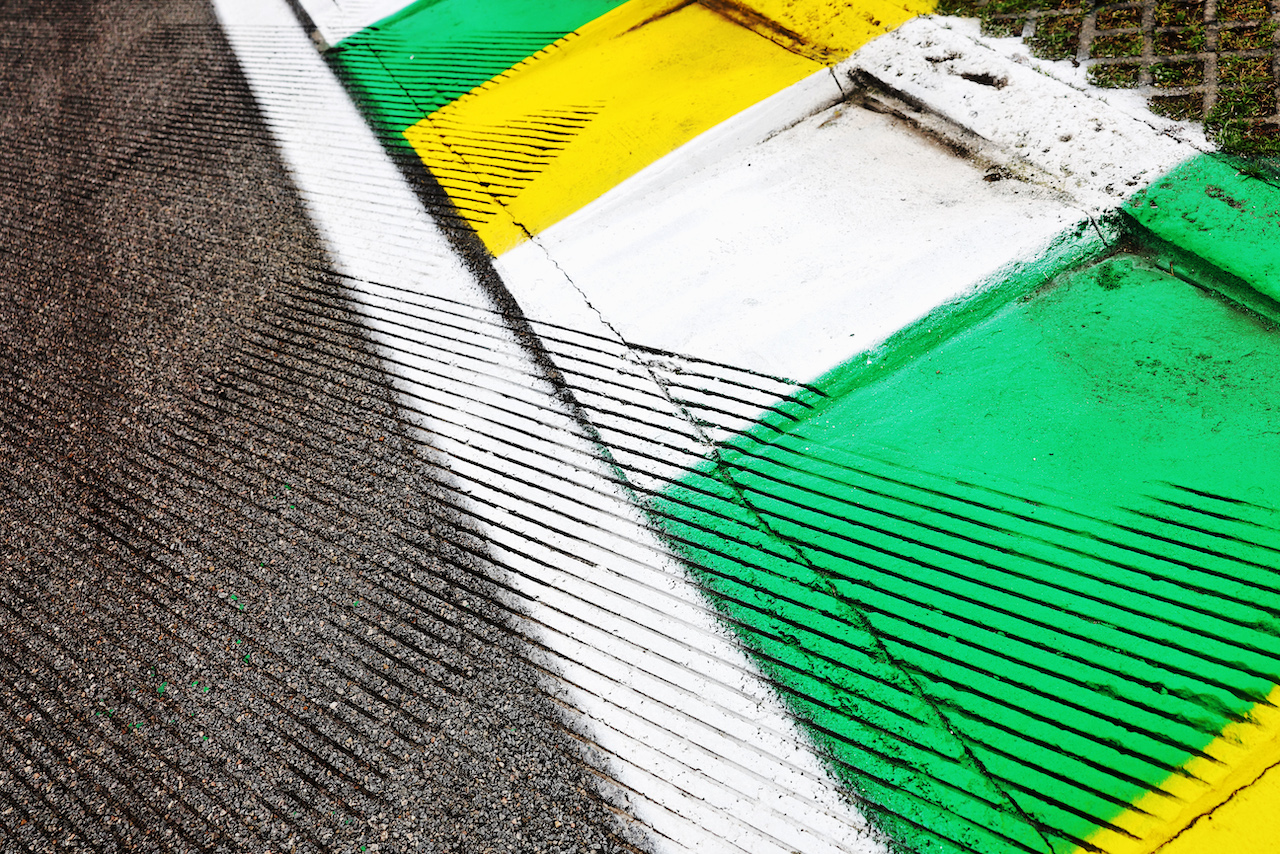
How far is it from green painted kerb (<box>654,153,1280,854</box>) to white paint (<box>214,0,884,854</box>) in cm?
10

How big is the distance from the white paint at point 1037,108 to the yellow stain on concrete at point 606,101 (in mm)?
282

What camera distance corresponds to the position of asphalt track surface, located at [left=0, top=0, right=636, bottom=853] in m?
1.94

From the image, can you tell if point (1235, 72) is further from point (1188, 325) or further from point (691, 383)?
point (691, 383)

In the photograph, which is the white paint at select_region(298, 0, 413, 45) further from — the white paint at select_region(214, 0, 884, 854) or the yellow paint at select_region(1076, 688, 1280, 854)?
the yellow paint at select_region(1076, 688, 1280, 854)

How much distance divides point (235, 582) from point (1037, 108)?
338 cm

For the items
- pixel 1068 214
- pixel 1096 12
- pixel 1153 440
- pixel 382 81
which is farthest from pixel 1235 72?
pixel 382 81

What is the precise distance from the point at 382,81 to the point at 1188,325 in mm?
4395

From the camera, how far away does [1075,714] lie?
1.70 meters

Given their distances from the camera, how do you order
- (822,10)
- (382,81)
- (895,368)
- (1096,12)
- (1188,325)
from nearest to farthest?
(1188,325) → (895,368) → (1096,12) → (822,10) → (382,81)

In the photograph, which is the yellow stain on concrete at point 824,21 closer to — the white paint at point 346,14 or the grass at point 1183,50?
the grass at point 1183,50

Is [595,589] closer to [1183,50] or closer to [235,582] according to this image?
[235,582]

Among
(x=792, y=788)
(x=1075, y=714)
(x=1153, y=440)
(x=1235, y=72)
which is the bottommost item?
(x=792, y=788)

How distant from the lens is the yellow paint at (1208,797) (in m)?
1.52

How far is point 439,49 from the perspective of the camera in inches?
182
